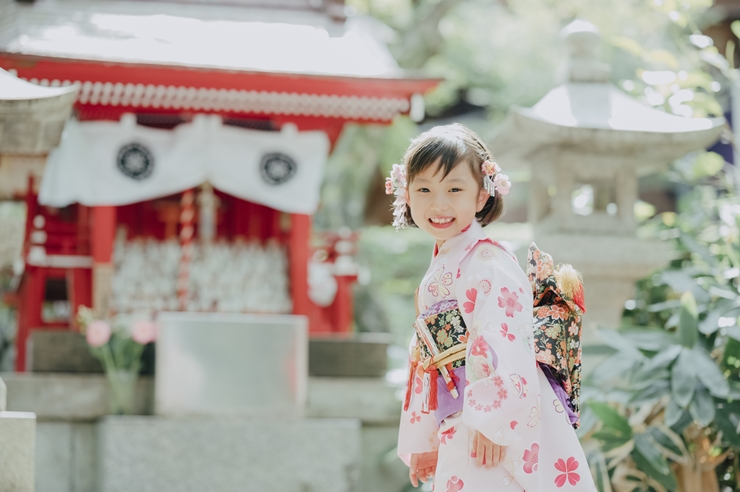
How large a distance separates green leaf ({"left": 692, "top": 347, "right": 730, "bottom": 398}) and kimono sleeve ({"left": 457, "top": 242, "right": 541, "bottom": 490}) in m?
1.92

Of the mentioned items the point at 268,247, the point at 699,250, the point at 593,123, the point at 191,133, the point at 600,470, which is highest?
the point at 191,133

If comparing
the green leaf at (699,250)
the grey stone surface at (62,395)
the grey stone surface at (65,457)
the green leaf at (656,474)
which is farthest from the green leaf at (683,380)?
the grey stone surface at (65,457)

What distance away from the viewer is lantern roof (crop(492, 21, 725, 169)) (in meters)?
5.50

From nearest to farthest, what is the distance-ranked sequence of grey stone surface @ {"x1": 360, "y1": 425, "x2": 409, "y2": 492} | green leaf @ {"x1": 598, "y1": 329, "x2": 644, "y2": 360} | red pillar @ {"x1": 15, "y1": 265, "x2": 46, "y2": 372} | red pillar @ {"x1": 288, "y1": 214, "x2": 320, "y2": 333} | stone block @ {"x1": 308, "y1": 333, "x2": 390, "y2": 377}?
1. green leaf @ {"x1": 598, "y1": 329, "x2": 644, "y2": 360}
2. grey stone surface @ {"x1": 360, "y1": 425, "x2": 409, "y2": 492}
3. stone block @ {"x1": 308, "y1": 333, "x2": 390, "y2": 377}
4. red pillar @ {"x1": 15, "y1": 265, "x2": 46, "y2": 372}
5. red pillar @ {"x1": 288, "y1": 214, "x2": 320, "y2": 333}

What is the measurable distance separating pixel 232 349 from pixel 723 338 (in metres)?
3.26

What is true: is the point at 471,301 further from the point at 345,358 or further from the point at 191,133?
the point at 191,133

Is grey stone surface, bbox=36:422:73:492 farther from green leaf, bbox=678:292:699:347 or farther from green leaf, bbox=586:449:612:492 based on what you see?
green leaf, bbox=678:292:699:347

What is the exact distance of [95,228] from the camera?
26.8ft

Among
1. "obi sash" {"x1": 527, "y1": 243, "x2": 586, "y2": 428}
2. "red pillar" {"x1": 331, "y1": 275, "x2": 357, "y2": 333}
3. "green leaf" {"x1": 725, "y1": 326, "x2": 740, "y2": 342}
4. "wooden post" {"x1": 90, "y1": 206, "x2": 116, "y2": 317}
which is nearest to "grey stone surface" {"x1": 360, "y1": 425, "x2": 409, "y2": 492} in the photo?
"red pillar" {"x1": 331, "y1": 275, "x2": 357, "y2": 333}

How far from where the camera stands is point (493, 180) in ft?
9.68

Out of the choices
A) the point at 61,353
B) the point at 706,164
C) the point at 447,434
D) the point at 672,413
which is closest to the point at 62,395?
the point at 61,353

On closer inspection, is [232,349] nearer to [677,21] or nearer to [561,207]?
[561,207]

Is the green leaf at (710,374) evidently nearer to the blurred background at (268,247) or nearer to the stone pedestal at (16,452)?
the blurred background at (268,247)

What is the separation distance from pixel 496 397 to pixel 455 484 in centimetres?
33
